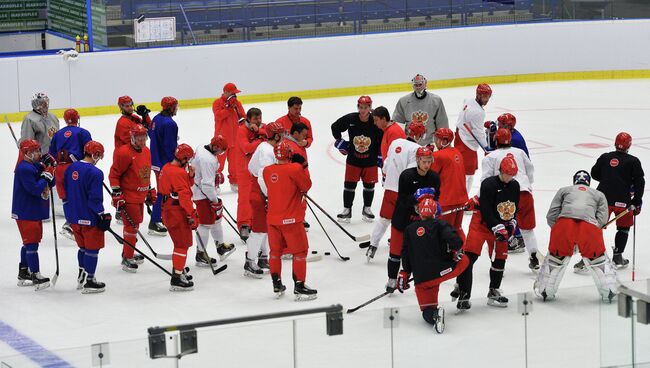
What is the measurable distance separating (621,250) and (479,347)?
370 centimetres

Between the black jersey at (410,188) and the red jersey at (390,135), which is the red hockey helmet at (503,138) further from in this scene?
the red jersey at (390,135)

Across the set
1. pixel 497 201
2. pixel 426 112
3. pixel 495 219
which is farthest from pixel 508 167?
pixel 426 112

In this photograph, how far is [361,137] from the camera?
11703 mm

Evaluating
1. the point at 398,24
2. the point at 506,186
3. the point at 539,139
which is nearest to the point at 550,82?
the point at 398,24

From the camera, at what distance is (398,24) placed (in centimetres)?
1984

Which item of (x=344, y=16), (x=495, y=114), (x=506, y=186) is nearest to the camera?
(x=506, y=186)

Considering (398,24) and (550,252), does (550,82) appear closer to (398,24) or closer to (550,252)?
(398,24)

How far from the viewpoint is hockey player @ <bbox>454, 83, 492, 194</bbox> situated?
39.0 feet

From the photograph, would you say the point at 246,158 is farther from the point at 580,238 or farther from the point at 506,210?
the point at 580,238

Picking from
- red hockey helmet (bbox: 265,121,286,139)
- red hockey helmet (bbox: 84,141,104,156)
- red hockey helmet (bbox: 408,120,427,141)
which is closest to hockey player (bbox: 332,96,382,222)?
red hockey helmet (bbox: 408,120,427,141)

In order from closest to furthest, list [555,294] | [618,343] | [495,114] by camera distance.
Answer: [618,343] → [555,294] → [495,114]

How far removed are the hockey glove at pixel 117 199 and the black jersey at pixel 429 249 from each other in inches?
112

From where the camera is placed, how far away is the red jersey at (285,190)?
30.2 ft

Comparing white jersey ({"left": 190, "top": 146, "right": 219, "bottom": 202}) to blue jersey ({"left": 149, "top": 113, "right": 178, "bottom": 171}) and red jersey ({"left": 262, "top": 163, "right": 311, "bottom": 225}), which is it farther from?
blue jersey ({"left": 149, "top": 113, "right": 178, "bottom": 171})
